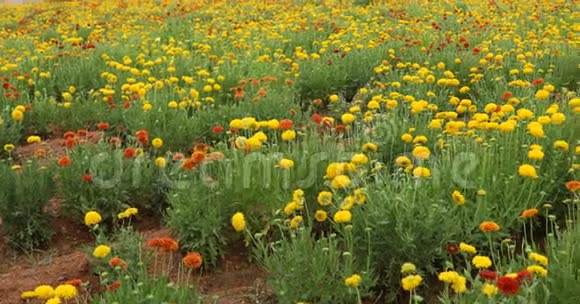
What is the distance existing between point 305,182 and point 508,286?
193 cm

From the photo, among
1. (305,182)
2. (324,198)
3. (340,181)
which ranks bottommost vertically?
(305,182)

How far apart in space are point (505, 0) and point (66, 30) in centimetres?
867

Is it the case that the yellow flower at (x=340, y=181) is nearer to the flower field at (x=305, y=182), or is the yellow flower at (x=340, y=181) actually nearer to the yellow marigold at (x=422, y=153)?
the flower field at (x=305, y=182)

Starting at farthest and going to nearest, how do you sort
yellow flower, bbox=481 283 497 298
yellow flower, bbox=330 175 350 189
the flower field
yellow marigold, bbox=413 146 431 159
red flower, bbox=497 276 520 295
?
1. yellow marigold, bbox=413 146 431 159
2. yellow flower, bbox=330 175 350 189
3. the flower field
4. yellow flower, bbox=481 283 497 298
5. red flower, bbox=497 276 520 295

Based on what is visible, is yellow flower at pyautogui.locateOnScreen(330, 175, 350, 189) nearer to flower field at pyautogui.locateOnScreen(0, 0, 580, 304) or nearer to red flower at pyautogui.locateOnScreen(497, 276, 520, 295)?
flower field at pyautogui.locateOnScreen(0, 0, 580, 304)

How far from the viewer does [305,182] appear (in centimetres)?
387

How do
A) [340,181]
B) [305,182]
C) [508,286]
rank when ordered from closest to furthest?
[508,286] → [340,181] → [305,182]

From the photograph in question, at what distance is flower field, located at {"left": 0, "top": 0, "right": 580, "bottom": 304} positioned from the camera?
295cm

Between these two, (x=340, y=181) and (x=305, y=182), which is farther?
(x=305, y=182)

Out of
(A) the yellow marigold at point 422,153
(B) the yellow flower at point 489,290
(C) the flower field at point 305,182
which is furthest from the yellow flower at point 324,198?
(B) the yellow flower at point 489,290

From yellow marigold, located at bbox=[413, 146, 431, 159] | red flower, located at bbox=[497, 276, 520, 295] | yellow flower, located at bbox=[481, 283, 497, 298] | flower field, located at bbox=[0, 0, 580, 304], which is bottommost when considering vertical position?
flower field, located at bbox=[0, 0, 580, 304]

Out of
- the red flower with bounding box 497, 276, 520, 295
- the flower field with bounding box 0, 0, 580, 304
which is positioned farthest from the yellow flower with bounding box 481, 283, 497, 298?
the red flower with bounding box 497, 276, 520, 295

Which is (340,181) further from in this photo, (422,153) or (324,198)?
(422,153)

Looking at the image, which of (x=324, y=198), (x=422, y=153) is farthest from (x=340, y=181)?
(x=422, y=153)
